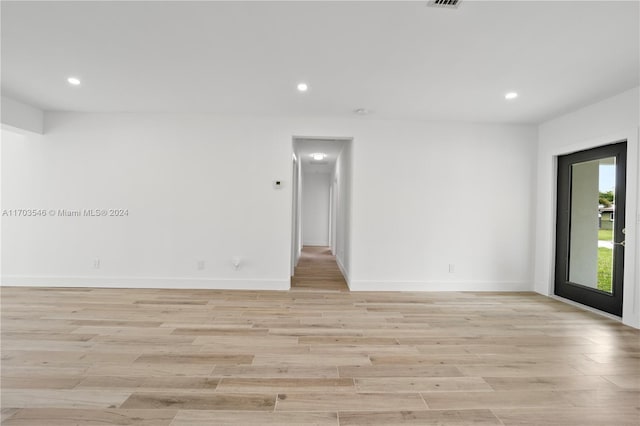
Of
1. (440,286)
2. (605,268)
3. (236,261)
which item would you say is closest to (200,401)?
(236,261)

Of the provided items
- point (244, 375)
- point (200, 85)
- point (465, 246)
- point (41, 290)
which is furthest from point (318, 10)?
point (41, 290)

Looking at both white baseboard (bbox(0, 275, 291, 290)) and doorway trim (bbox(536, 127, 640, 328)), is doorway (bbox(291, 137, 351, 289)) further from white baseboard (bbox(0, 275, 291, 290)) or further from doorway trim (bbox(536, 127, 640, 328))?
doorway trim (bbox(536, 127, 640, 328))

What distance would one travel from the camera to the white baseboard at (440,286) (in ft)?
15.6

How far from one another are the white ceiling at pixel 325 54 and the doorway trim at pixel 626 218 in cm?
55

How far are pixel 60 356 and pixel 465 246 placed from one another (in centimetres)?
496

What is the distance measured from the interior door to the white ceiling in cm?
82

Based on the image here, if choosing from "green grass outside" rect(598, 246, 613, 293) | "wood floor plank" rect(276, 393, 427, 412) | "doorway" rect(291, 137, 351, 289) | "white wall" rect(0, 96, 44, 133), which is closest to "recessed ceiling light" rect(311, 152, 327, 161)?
"doorway" rect(291, 137, 351, 289)

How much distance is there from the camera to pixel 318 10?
2246 mm

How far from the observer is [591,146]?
403 centimetres

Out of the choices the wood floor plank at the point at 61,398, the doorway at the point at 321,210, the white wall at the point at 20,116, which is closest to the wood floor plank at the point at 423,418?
the wood floor plank at the point at 61,398

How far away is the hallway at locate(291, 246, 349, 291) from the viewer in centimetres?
501

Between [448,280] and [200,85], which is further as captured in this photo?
[448,280]

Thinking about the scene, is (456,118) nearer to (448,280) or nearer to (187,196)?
(448,280)

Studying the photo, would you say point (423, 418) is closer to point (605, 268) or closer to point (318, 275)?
point (605, 268)
